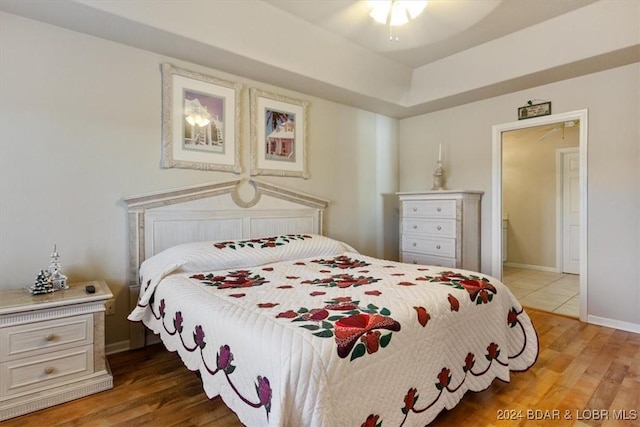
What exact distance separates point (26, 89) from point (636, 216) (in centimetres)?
460

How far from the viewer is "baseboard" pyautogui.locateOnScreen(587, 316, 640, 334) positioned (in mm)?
2742

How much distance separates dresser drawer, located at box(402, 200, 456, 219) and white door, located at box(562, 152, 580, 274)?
285cm

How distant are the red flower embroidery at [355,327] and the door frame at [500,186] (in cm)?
270

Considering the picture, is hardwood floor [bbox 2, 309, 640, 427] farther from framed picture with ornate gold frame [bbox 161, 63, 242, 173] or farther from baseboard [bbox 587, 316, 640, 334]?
framed picture with ornate gold frame [bbox 161, 63, 242, 173]

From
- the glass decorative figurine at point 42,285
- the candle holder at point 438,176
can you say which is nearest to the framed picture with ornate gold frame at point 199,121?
the glass decorative figurine at point 42,285

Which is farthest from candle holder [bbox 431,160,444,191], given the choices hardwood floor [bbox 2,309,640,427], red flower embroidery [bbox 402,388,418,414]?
red flower embroidery [bbox 402,388,418,414]

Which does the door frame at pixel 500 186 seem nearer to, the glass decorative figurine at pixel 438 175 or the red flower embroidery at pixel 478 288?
the glass decorative figurine at pixel 438 175

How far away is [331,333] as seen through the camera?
45.0 inches

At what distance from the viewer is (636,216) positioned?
108 inches

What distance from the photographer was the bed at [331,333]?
3.51ft

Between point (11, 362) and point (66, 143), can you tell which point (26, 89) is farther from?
point (11, 362)

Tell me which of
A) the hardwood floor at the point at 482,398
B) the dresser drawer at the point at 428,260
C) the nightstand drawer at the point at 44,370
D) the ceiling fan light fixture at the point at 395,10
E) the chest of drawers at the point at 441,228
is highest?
the ceiling fan light fixture at the point at 395,10

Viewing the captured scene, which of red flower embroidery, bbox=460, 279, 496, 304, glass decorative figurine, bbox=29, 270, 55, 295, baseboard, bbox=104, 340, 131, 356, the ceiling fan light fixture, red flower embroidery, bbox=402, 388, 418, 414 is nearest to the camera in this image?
red flower embroidery, bbox=402, 388, 418, 414

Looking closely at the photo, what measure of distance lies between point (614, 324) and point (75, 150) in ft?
14.7
